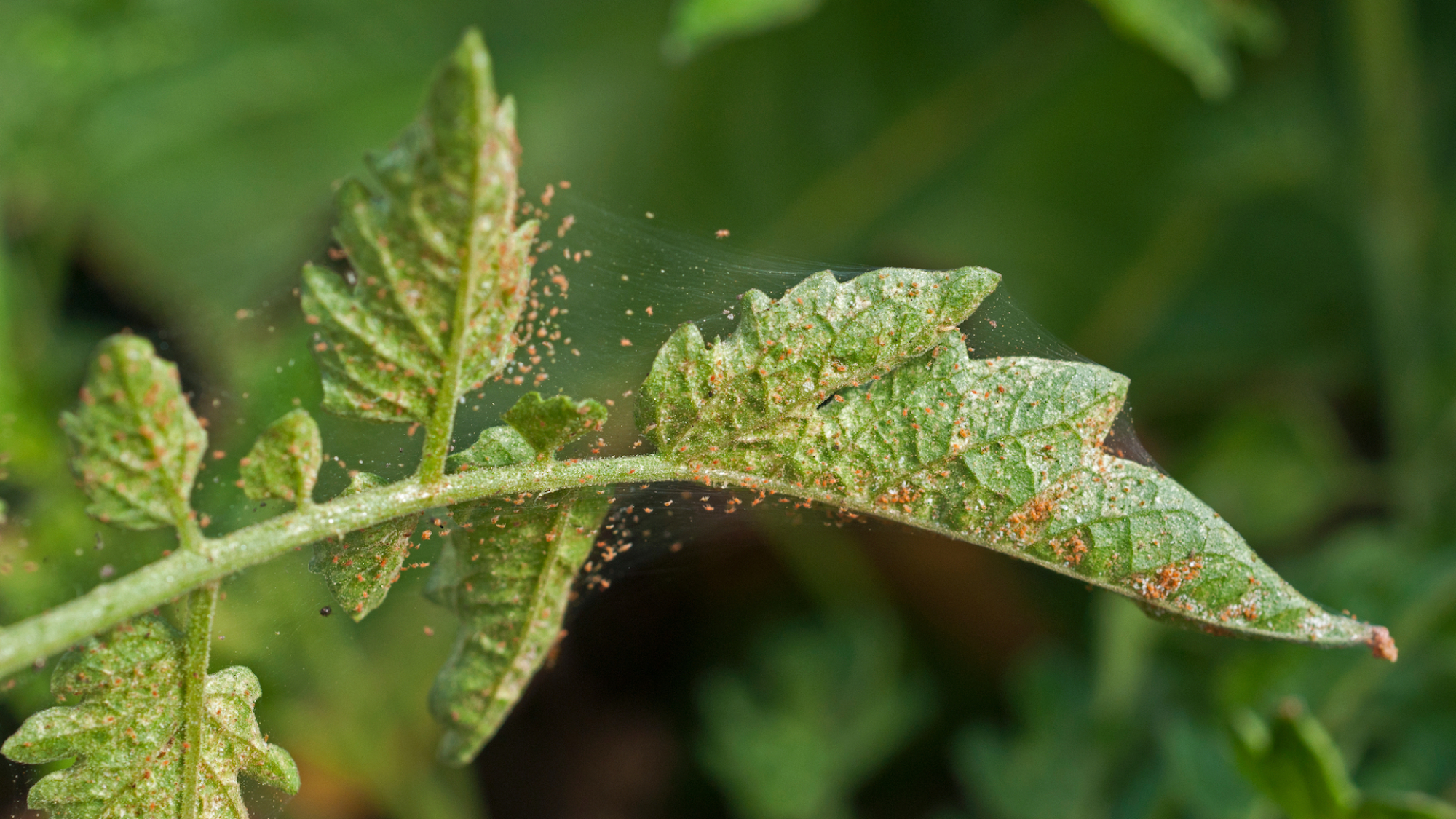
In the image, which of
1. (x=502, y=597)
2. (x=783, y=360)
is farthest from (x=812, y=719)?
(x=783, y=360)

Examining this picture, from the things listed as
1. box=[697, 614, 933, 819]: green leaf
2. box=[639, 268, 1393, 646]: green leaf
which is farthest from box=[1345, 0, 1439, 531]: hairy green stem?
box=[639, 268, 1393, 646]: green leaf

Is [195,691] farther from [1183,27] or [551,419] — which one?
[1183,27]

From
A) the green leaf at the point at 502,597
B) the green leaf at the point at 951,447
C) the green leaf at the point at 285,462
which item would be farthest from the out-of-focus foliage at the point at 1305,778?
the green leaf at the point at 285,462

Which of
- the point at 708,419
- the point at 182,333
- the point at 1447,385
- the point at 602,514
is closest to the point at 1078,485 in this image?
the point at 708,419

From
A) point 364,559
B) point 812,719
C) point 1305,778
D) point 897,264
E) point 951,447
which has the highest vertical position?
point 897,264

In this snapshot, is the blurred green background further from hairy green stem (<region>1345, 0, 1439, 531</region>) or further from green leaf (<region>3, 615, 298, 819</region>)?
green leaf (<region>3, 615, 298, 819</region>)

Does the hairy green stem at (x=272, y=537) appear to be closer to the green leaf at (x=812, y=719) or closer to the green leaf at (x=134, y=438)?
the green leaf at (x=134, y=438)
